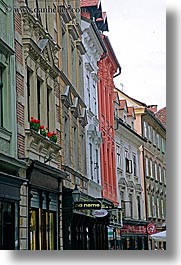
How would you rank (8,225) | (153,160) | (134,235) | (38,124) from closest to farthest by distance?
(8,225), (134,235), (38,124), (153,160)

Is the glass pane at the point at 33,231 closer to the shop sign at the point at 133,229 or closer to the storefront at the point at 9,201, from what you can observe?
the storefront at the point at 9,201

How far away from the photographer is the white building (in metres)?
4.31

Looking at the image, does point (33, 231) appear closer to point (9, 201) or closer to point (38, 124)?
point (9, 201)

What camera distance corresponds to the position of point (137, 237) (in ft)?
12.8

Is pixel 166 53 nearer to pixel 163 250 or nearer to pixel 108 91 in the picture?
pixel 108 91

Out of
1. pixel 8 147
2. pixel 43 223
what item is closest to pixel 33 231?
pixel 43 223

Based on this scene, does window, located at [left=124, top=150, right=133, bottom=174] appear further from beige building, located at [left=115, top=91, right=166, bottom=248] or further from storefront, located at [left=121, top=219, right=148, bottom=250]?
storefront, located at [left=121, top=219, right=148, bottom=250]

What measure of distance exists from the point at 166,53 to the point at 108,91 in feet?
2.07

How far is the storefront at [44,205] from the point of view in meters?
3.84

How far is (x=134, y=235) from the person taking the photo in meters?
3.96

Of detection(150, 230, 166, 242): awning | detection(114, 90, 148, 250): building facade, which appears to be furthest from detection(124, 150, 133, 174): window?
detection(150, 230, 166, 242): awning

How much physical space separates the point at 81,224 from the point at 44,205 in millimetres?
266

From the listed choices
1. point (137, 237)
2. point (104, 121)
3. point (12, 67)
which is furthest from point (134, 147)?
point (12, 67)

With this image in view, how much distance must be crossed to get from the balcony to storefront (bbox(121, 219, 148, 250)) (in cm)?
60
